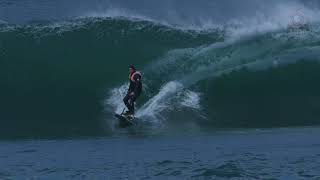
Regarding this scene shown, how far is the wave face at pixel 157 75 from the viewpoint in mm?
21703

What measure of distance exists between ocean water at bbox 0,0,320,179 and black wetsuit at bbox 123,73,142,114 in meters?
0.40

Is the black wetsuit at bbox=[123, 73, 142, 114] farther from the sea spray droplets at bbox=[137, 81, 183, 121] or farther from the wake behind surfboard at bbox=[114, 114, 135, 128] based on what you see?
the sea spray droplets at bbox=[137, 81, 183, 121]

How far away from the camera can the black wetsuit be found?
21422 mm

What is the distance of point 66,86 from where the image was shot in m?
24.3

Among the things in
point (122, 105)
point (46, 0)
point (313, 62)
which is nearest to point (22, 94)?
point (122, 105)

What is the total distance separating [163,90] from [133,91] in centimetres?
171

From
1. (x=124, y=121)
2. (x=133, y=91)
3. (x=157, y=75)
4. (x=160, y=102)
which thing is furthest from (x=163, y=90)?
(x=124, y=121)

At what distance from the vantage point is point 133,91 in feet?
70.8

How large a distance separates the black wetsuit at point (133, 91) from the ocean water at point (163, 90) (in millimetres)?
404

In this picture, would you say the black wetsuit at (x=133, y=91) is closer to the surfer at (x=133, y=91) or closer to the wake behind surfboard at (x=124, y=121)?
the surfer at (x=133, y=91)

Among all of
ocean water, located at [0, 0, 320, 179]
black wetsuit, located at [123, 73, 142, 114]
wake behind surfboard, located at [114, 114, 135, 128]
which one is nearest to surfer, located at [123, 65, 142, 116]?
black wetsuit, located at [123, 73, 142, 114]

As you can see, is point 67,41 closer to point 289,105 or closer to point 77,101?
point 77,101

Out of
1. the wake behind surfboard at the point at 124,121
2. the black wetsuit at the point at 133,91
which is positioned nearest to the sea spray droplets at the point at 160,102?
the black wetsuit at the point at 133,91

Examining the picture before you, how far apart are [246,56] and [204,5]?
8.96 metres
